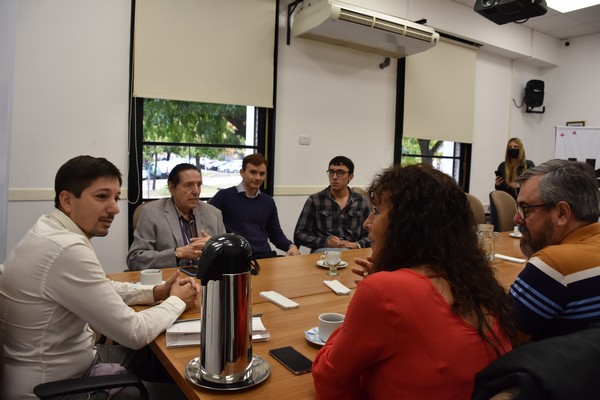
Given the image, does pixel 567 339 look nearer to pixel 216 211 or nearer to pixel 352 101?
pixel 216 211

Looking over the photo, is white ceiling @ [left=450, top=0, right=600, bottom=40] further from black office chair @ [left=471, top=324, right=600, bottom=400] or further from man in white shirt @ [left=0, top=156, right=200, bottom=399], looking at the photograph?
black office chair @ [left=471, top=324, right=600, bottom=400]

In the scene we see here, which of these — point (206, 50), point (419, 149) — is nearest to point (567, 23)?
point (419, 149)

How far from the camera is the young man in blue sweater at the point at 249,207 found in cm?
325

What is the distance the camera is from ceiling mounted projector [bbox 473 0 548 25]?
3.44 metres

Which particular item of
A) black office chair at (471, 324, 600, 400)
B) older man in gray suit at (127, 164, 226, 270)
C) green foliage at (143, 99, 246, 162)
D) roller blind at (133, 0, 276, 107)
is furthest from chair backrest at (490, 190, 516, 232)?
black office chair at (471, 324, 600, 400)

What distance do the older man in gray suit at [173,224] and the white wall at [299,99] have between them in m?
1.36

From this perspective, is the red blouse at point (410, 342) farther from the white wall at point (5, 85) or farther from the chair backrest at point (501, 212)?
the chair backrest at point (501, 212)

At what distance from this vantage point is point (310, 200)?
3520mm

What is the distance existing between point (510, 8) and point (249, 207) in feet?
8.58

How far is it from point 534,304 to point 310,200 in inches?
93.3

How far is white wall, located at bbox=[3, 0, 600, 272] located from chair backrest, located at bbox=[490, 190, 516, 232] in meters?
1.24

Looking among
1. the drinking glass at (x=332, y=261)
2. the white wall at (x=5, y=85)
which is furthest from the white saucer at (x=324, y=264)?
the white wall at (x=5, y=85)

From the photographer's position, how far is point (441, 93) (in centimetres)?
560

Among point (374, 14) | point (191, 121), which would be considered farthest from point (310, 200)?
point (374, 14)
